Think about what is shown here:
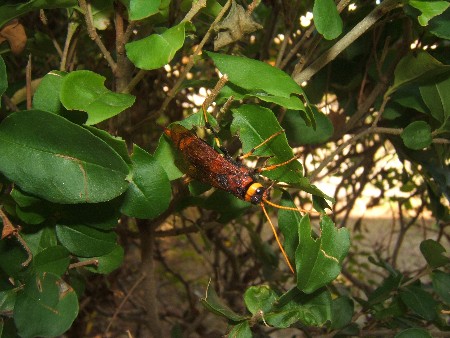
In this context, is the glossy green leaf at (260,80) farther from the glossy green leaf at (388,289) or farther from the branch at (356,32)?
the glossy green leaf at (388,289)

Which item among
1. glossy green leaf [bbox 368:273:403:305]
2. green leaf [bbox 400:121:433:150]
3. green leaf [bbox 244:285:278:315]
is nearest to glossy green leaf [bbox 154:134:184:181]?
green leaf [bbox 244:285:278:315]

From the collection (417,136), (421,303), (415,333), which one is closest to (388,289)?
(421,303)

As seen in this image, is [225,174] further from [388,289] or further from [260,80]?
[388,289]

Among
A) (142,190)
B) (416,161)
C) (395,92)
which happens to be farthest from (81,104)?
(416,161)

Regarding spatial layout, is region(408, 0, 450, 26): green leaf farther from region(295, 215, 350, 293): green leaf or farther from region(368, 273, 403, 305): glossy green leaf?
region(368, 273, 403, 305): glossy green leaf

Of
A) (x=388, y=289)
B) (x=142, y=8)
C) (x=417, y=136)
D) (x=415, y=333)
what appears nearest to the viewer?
(x=142, y=8)

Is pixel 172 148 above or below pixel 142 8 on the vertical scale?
below

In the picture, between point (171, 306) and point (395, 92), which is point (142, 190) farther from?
point (171, 306)
